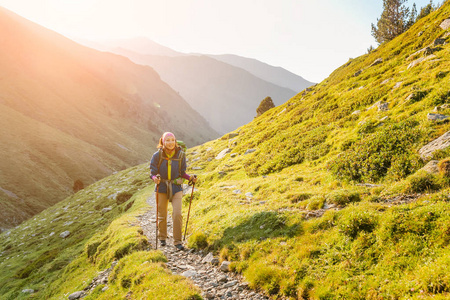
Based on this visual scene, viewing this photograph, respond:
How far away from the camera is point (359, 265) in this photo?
610cm

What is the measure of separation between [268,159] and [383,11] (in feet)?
173

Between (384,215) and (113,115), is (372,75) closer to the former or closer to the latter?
(384,215)

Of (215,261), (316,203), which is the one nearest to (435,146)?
(316,203)

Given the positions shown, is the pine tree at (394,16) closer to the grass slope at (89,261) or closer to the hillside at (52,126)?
the grass slope at (89,261)

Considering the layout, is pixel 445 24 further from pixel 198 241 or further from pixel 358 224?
pixel 198 241

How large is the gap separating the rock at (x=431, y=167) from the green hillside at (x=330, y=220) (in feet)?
1.00

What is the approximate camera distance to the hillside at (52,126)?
69938 mm

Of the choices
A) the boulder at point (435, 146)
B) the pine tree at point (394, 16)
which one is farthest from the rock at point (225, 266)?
the pine tree at point (394, 16)

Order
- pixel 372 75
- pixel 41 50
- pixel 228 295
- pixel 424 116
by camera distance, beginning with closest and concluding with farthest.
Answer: pixel 228 295
pixel 424 116
pixel 372 75
pixel 41 50

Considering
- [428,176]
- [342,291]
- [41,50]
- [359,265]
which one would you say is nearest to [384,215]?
[359,265]

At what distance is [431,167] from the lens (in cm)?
926

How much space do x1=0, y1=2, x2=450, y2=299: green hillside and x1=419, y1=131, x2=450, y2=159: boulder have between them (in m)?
0.31

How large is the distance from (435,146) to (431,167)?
1.75 metres

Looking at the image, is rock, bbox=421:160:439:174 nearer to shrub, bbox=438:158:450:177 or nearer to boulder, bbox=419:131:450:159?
shrub, bbox=438:158:450:177
